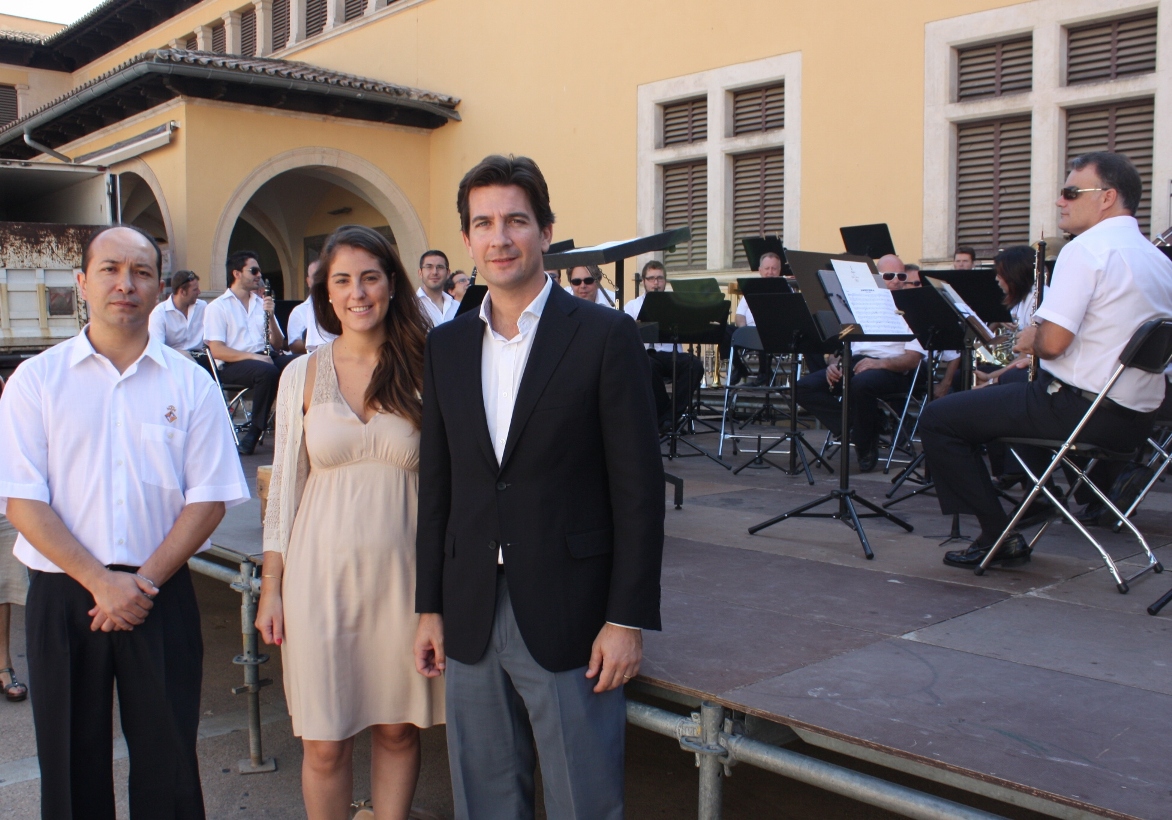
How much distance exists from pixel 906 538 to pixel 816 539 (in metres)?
0.44

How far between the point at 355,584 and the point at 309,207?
20.2 meters

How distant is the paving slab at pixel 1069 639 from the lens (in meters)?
3.08

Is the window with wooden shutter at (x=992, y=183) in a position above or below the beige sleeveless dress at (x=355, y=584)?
above

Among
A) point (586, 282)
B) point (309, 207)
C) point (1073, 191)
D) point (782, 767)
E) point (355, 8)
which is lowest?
point (782, 767)

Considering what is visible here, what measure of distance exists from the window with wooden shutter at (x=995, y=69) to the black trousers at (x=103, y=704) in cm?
1074

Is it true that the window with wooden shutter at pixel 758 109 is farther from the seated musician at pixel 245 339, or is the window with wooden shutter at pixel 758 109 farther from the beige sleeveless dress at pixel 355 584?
the beige sleeveless dress at pixel 355 584

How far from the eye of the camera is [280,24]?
21.0 m

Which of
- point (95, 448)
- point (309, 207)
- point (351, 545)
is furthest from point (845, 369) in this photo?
point (309, 207)

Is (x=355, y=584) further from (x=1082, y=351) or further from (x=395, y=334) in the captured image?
(x=1082, y=351)

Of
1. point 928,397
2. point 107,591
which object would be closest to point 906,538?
point 928,397

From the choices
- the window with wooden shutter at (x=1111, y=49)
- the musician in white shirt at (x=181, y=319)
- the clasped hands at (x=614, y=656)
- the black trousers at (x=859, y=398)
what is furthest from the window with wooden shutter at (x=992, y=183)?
the clasped hands at (x=614, y=656)

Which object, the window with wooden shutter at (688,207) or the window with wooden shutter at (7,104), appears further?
the window with wooden shutter at (7,104)

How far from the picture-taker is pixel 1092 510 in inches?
223

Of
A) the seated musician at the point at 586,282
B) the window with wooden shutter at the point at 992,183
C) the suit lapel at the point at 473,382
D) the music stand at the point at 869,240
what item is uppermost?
the window with wooden shutter at the point at 992,183
